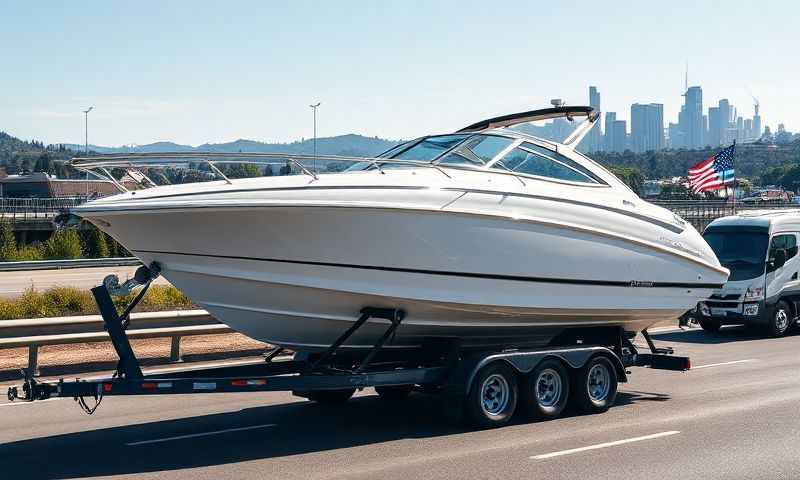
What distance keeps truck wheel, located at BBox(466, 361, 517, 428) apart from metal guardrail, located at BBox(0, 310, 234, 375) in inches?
217

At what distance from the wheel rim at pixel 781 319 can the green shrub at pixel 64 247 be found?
28.3 m

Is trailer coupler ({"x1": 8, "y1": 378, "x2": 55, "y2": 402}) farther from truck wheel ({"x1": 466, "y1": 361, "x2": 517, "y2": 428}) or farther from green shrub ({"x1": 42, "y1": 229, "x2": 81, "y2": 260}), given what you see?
green shrub ({"x1": 42, "y1": 229, "x2": 81, "y2": 260})

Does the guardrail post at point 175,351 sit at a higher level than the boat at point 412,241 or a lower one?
→ lower

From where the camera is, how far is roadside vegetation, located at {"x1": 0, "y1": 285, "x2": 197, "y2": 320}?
1820 centimetres

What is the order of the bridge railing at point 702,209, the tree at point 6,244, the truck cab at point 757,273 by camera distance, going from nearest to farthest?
the truck cab at point 757,273, the bridge railing at point 702,209, the tree at point 6,244

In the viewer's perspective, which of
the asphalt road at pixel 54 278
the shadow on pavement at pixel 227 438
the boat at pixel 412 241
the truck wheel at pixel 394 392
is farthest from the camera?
the asphalt road at pixel 54 278

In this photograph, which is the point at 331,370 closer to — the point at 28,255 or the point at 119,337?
the point at 119,337

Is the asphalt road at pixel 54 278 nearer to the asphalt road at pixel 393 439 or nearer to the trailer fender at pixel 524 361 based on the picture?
the asphalt road at pixel 393 439

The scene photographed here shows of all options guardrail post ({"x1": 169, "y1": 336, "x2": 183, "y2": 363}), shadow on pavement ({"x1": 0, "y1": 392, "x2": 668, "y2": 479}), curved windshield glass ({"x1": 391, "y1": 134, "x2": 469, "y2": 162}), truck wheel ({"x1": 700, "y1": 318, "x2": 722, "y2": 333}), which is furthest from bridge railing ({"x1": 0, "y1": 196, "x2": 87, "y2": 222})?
curved windshield glass ({"x1": 391, "y1": 134, "x2": 469, "y2": 162})

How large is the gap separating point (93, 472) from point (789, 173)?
358ft

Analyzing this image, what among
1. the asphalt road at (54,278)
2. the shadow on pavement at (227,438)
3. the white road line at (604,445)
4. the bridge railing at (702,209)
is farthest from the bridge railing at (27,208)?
the white road line at (604,445)

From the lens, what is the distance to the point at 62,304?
18.9 metres

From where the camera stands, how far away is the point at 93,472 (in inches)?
340

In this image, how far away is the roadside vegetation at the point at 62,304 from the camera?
18203mm
